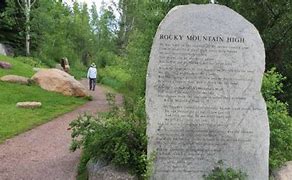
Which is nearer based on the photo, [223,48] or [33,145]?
[223,48]

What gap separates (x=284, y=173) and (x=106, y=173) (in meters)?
2.72

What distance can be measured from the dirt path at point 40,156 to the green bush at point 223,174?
103 inches

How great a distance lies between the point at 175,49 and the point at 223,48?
73cm

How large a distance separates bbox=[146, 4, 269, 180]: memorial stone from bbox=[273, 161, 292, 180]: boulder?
27 centimetres

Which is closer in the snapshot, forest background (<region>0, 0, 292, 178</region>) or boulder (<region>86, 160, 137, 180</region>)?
boulder (<region>86, 160, 137, 180</region>)

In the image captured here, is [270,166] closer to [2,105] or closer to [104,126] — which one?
[104,126]

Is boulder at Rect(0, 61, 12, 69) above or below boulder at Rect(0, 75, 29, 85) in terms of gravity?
above

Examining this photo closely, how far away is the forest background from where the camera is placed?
7.70m

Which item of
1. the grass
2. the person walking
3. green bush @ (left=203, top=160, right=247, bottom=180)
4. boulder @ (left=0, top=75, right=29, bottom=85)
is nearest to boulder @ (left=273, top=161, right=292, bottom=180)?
green bush @ (left=203, top=160, right=247, bottom=180)

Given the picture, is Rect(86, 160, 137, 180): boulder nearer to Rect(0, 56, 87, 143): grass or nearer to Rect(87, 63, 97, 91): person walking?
Rect(0, 56, 87, 143): grass

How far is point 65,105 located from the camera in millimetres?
17516

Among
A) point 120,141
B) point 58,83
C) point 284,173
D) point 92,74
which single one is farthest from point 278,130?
point 92,74

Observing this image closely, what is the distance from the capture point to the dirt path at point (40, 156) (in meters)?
8.28

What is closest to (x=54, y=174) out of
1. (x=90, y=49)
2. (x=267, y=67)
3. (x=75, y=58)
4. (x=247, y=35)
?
(x=247, y=35)
